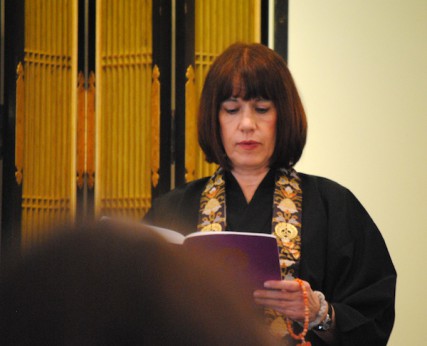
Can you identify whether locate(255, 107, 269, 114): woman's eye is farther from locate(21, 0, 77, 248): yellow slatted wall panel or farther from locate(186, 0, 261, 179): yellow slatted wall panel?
locate(21, 0, 77, 248): yellow slatted wall panel

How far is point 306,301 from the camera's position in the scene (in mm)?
1864

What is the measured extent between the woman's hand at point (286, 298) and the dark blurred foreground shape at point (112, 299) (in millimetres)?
1426

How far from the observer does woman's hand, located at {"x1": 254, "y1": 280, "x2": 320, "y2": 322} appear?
6.06ft

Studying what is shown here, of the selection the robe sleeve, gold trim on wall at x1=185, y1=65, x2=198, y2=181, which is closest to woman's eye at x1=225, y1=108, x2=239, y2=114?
the robe sleeve

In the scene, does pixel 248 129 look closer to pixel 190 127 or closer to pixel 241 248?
pixel 241 248

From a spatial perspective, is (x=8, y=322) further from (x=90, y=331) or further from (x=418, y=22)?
(x=418, y=22)

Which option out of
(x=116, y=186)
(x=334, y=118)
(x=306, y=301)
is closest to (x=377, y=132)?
(x=334, y=118)

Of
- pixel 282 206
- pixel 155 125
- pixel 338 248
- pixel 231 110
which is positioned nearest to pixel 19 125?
pixel 155 125

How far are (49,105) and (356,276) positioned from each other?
7.01ft

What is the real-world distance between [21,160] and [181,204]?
1693 mm

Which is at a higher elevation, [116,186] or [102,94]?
[102,94]

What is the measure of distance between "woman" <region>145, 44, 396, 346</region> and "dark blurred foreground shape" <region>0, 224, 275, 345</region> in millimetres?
1495

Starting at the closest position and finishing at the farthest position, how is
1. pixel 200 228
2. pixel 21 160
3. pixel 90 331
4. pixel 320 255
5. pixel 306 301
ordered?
pixel 90 331, pixel 306 301, pixel 320 255, pixel 200 228, pixel 21 160

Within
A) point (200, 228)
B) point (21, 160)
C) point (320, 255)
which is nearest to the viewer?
point (320, 255)
